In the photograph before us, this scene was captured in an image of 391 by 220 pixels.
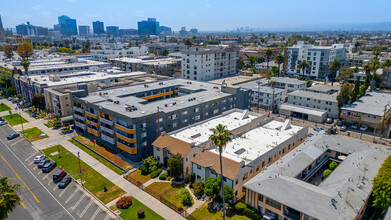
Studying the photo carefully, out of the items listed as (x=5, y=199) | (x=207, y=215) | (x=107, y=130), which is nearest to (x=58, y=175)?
(x=107, y=130)

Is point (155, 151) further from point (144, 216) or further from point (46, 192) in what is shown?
point (46, 192)

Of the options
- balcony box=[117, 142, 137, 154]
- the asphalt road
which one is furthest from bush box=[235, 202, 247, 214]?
balcony box=[117, 142, 137, 154]

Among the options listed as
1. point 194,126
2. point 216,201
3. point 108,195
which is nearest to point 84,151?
point 108,195

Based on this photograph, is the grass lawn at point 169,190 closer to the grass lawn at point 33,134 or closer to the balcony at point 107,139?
the balcony at point 107,139

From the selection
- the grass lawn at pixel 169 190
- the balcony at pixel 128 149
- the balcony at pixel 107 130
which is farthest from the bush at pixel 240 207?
the balcony at pixel 107 130

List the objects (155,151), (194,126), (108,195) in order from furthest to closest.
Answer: (194,126) → (155,151) → (108,195)

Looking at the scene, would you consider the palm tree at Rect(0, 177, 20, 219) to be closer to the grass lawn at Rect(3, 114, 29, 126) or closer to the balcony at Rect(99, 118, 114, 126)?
Answer: the balcony at Rect(99, 118, 114, 126)
